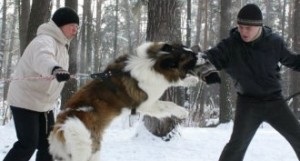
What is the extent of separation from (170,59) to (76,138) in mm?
1156

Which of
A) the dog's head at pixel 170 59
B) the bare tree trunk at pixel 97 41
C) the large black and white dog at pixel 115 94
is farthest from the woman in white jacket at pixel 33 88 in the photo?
the bare tree trunk at pixel 97 41

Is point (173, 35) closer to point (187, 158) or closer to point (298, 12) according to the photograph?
point (187, 158)

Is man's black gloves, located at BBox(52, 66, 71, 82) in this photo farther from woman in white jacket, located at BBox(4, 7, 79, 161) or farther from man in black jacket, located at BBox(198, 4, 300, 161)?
man in black jacket, located at BBox(198, 4, 300, 161)

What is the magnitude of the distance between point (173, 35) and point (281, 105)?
10.4 ft

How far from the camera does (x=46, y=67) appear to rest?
3.40 m

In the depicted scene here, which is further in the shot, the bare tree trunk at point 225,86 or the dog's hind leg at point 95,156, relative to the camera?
the bare tree trunk at point 225,86

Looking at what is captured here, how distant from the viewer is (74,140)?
3490 millimetres

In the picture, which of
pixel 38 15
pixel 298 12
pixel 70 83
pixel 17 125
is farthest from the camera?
pixel 298 12

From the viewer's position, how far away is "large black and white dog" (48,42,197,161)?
356 centimetres

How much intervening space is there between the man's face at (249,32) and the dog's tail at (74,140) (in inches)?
68.8

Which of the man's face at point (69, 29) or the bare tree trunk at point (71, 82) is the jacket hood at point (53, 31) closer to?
the man's face at point (69, 29)

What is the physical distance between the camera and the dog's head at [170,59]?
3.94 meters

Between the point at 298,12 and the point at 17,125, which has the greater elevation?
the point at 298,12

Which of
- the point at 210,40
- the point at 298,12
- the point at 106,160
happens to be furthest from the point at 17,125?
the point at 210,40
